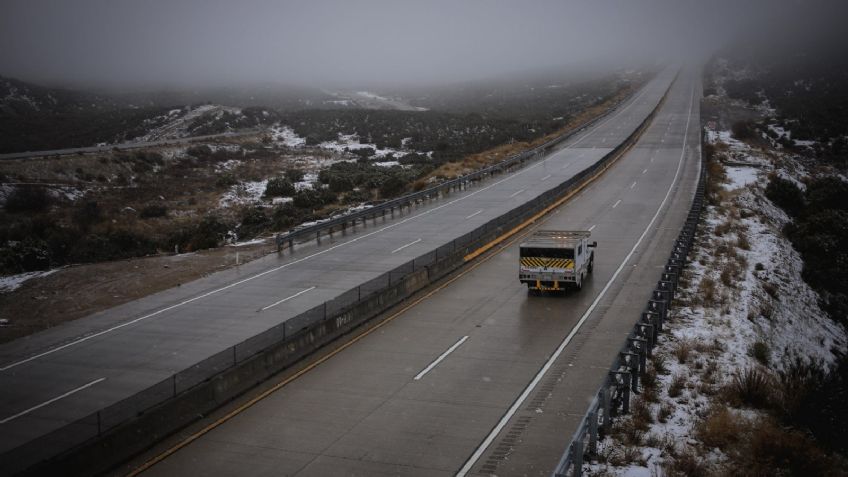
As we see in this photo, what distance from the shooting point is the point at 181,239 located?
37312 millimetres

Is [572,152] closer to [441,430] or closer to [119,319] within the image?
Result: [119,319]

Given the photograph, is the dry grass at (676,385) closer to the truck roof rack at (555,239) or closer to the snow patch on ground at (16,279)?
the truck roof rack at (555,239)

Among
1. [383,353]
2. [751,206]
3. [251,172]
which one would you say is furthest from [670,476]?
[251,172]

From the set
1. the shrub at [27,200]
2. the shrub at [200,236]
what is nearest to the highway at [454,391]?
the shrub at [200,236]

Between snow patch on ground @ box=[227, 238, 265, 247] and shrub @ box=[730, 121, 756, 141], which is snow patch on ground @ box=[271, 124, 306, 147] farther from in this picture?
snow patch on ground @ box=[227, 238, 265, 247]

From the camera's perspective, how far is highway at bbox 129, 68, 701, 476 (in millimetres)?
13055

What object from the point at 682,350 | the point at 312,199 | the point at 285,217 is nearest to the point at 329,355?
the point at 682,350

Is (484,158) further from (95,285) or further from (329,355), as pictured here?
(329,355)

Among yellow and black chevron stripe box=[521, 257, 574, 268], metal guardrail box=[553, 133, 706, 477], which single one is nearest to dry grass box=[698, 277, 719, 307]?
metal guardrail box=[553, 133, 706, 477]

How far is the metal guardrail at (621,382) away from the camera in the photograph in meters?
11.6

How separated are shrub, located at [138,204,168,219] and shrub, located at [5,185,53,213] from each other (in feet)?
20.7

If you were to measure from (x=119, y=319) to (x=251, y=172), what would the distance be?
4305cm

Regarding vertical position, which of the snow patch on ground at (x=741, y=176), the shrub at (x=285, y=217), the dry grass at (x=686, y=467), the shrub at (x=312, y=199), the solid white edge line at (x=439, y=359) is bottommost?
the shrub at (x=285, y=217)

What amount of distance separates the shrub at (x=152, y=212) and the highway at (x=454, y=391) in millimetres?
25650
